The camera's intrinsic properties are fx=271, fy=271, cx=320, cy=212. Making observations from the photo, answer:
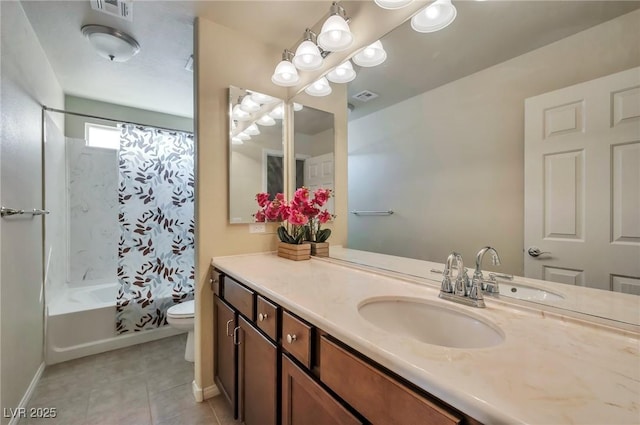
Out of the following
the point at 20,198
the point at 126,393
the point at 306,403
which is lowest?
the point at 126,393

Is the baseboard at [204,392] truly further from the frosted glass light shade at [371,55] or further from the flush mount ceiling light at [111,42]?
the flush mount ceiling light at [111,42]

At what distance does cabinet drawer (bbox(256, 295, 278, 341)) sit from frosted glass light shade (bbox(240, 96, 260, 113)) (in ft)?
4.41

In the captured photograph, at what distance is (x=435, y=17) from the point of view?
1207mm

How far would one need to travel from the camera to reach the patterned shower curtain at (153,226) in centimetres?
252

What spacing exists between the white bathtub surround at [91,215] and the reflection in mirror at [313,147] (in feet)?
6.34

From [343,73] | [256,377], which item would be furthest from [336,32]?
[256,377]

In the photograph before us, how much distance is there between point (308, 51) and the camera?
1678 mm

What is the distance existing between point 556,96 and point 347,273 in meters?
1.05

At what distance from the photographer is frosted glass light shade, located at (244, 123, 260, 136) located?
193 centimetres

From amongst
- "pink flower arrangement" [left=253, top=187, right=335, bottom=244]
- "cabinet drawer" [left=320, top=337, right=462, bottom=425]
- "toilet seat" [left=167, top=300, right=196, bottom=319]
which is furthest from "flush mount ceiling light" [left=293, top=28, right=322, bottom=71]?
"toilet seat" [left=167, top=300, right=196, bottom=319]

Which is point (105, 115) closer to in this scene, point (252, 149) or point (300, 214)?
point (252, 149)

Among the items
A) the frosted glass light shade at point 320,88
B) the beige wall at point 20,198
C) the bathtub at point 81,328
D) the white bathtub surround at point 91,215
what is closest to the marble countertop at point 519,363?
the frosted glass light shade at point 320,88

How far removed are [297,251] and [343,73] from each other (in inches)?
44.8

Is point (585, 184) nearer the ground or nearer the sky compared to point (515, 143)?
nearer the ground
